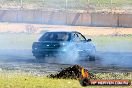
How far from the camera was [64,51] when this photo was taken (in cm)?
2120

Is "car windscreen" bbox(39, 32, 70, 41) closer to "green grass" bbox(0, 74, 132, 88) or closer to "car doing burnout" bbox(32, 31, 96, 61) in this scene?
"car doing burnout" bbox(32, 31, 96, 61)

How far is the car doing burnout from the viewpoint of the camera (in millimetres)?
21141

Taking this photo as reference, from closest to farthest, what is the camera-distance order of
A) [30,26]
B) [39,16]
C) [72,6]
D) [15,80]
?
[15,80] → [30,26] → [39,16] → [72,6]

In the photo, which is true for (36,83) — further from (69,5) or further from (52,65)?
(69,5)

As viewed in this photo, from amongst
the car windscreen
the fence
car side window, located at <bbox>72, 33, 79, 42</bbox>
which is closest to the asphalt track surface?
the car windscreen

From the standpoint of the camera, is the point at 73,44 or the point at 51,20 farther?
the point at 51,20

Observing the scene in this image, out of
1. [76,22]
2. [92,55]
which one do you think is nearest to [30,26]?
[76,22]

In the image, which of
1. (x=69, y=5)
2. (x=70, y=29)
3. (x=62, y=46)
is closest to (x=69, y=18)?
(x=70, y=29)

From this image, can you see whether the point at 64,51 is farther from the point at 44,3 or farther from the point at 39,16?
the point at 44,3

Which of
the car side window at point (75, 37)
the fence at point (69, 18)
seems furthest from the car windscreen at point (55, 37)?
the fence at point (69, 18)

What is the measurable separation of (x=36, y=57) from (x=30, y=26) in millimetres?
24862

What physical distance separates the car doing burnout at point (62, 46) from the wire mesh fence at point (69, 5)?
121 feet

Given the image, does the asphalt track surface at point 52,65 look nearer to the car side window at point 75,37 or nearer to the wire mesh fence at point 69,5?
the car side window at point 75,37

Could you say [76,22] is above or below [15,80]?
below
